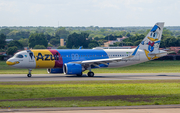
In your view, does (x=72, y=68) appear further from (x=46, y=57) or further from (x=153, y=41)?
(x=153, y=41)

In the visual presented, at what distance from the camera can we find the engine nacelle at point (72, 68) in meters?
44.5

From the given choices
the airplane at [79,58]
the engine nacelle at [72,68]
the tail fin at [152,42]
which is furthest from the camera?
the tail fin at [152,42]

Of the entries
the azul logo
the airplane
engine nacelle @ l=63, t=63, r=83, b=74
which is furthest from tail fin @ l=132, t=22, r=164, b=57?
the azul logo

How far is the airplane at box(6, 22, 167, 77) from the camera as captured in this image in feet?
148

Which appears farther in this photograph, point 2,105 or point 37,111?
point 2,105

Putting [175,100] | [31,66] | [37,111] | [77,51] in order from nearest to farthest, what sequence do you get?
[37,111]
[175,100]
[31,66]
[77,51]

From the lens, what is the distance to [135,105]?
2236cm

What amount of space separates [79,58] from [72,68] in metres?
3.66

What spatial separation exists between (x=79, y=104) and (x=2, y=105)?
18.0 ft

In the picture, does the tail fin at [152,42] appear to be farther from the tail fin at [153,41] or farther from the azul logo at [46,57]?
the azul logo at [46,57]

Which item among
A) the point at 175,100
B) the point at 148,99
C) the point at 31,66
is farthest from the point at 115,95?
the point at 31,66

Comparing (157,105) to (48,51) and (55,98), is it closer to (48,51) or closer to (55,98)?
(55,98)

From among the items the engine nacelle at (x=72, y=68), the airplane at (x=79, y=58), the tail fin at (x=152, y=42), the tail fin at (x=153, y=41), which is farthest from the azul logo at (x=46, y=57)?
the tail fin at (x=153, y=41)

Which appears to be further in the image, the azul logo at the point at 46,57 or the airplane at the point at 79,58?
the azul logo at the point at 46,57
